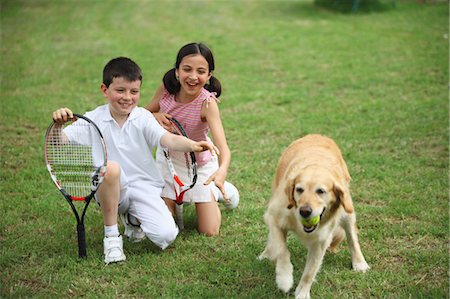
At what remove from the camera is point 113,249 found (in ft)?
13.9

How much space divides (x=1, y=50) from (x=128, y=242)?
8.64 m

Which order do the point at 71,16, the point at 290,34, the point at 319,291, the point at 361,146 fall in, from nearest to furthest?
the point at 319,291
the point at 361,146
the point at 290,34
the point at 71,16

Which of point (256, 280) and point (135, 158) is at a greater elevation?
point (135, 158)

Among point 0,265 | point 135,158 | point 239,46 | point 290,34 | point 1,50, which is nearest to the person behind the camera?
point 0,265

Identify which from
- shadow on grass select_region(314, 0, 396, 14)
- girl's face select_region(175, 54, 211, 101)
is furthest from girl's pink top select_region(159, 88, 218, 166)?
shadow on grass select_region(314, 0, 396, 14)

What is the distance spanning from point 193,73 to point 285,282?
1.90 metres

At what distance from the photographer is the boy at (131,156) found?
170 inches

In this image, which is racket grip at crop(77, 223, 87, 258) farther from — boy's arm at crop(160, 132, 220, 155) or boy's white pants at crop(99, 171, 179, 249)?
boy's arm at crop(160, 132, 220, 155)

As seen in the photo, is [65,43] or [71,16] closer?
[65,43]

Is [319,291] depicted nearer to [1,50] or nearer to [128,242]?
[128,242]

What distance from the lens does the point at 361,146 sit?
6.86 meters

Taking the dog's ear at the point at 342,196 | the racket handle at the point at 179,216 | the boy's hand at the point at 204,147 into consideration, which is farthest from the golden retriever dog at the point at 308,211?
the racket handle at the point at 179,216

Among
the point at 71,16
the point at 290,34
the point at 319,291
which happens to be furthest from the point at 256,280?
the point at 71,16

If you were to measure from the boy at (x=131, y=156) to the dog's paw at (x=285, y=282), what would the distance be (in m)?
1.04
